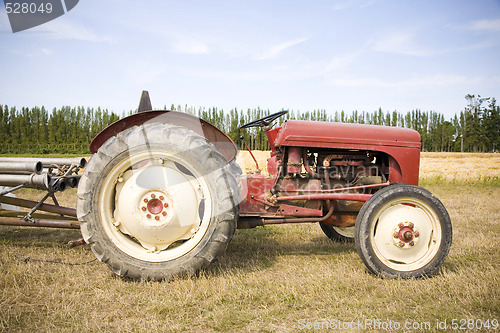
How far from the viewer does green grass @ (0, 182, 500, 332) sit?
2.47 meters

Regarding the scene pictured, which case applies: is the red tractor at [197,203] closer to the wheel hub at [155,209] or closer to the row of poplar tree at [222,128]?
the wheel hub at [155,209]

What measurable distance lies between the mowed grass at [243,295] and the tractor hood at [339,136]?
4.25 feet

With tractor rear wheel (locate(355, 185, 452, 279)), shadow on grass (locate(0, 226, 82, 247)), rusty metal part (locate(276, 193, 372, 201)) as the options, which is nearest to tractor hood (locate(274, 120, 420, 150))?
rusty metal part (locate(276, 193, 372, 201))

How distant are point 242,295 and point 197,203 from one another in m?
0.90

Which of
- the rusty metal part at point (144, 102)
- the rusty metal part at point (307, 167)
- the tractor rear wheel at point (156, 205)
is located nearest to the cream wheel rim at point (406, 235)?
the rusty metal part at point (307, 167)

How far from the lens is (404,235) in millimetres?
3320

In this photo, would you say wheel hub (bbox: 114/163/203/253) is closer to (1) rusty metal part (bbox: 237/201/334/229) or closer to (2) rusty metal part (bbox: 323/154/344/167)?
(1) rusty metal part (bbox: 237/201/334/229)

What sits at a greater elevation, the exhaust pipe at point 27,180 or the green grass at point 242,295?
the exhaust pipe at point 27,180

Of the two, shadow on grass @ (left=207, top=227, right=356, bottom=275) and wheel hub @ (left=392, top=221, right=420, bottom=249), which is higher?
wheel hub @ (left=392, top=221, right=420, bottom=249)

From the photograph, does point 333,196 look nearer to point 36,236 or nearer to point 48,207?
point 48,207

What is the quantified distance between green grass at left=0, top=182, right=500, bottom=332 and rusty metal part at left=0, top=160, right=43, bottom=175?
36.3 inches

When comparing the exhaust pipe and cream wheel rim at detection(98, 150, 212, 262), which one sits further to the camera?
the exhaust pipe

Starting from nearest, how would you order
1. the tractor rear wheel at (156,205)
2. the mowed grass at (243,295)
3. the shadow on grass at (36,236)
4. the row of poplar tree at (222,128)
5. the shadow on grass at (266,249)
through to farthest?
the mowed grass at (243,295) < the tractor rear wheel at (156,205) < the shadow on grass at (266,249) < the shadow on grass at (36,236) < the row of poplar tree at (222,128)

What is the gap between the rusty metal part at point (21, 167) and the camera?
150 inches
